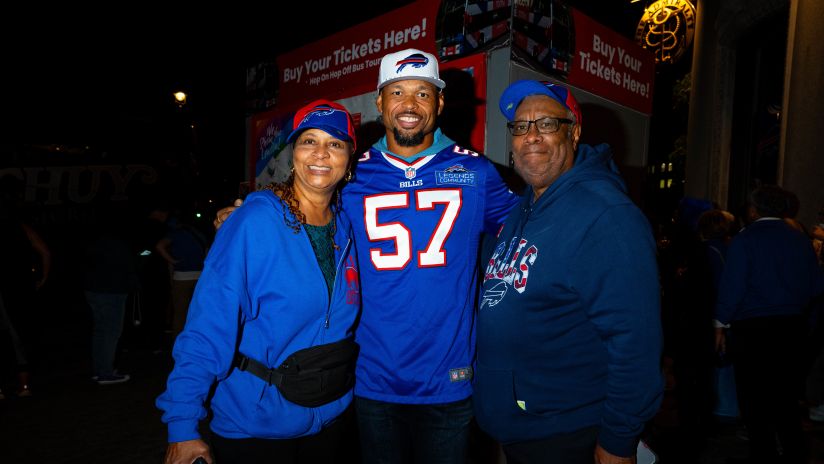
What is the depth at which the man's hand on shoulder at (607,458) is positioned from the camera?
66.2 inches

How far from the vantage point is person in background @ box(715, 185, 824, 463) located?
3949 mm

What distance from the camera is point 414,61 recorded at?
2.58 metres

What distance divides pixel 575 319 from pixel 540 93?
941mm

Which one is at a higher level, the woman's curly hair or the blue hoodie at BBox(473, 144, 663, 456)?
the woman's curly hair

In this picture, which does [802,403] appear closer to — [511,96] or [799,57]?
[799,57]

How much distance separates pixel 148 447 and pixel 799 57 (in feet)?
30.5

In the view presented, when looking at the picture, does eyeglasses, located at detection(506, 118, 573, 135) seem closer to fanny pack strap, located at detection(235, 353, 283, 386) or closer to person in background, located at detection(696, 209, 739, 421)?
fanny pack strap, located at detection(235, 353, 283, 386)

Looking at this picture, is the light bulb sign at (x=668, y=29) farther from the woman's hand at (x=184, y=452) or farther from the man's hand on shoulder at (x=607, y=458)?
the woman's hand at (x=184, y=452)

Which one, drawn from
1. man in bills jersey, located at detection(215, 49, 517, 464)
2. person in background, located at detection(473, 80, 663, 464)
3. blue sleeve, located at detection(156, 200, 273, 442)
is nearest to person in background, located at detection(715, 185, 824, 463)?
man in bills jersey, located at detection(215, 49, 517, 464)

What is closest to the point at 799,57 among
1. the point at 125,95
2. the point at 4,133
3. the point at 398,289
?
the point at 398,289

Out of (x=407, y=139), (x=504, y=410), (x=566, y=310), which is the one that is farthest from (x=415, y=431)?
(x=407, y=139)

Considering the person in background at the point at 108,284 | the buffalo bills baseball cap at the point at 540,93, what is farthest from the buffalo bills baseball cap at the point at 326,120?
the person in background at the point at 108,284

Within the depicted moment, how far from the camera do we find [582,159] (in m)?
1.98

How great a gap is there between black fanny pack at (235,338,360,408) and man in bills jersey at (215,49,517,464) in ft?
1.31
